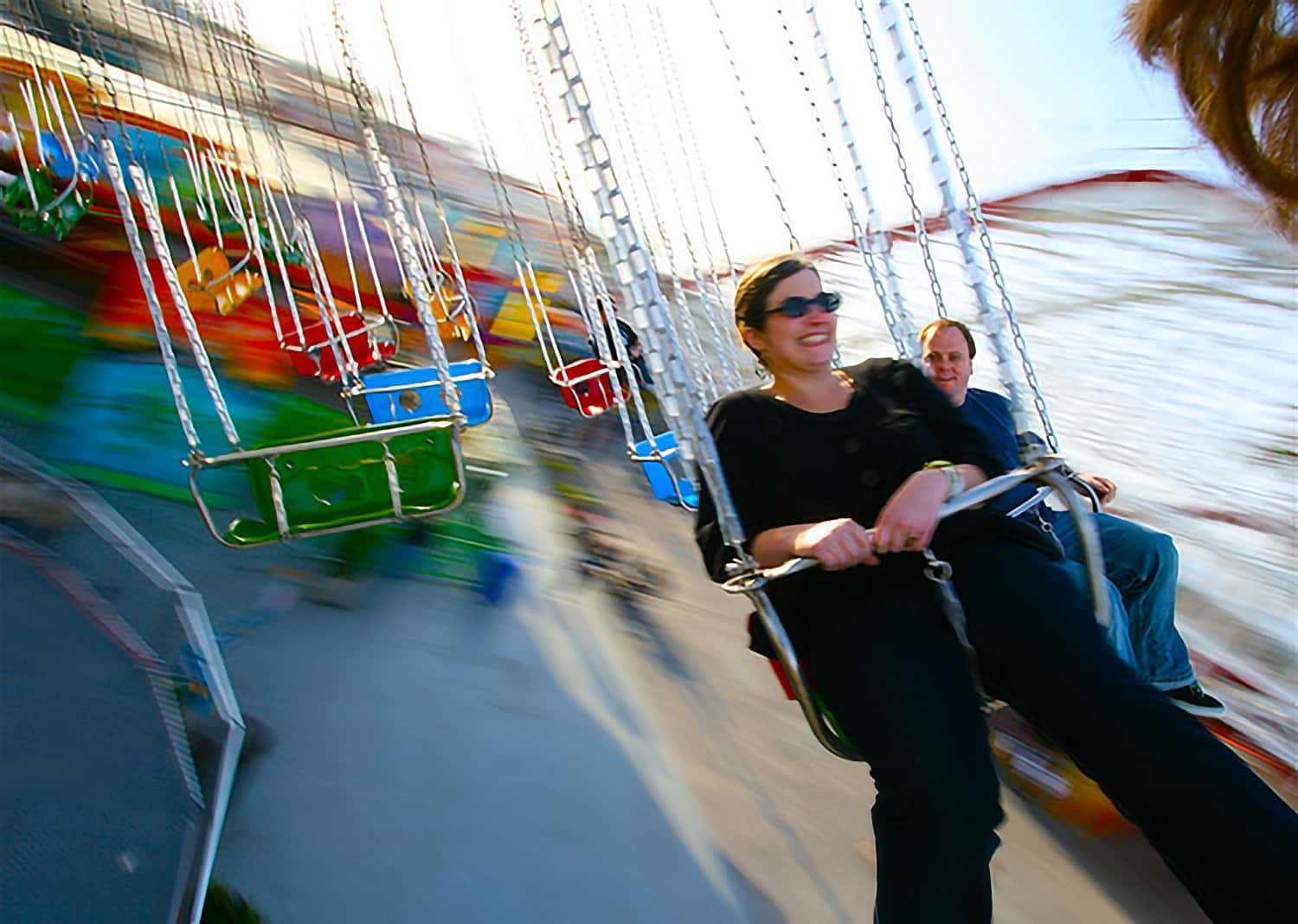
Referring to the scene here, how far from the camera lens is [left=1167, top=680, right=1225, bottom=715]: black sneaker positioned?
4.79 ft

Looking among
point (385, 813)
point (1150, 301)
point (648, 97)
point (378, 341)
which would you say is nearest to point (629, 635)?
point (385, 813)

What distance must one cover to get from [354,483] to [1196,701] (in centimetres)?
136

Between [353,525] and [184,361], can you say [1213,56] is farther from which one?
[184,361]

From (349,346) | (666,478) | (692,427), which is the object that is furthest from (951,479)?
(349,346)

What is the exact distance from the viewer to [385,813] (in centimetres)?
176

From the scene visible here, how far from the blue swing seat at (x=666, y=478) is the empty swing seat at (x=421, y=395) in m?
0.44

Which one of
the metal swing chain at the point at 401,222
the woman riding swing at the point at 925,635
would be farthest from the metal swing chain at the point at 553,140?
the woman riding swing at the point at 925,635

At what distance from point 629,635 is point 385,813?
0.78 meters

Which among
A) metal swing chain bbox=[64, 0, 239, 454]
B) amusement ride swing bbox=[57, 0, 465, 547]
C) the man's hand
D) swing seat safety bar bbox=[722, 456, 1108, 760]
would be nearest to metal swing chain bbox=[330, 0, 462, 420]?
amusement ride swing bbox=[57, 0, 465, 547]

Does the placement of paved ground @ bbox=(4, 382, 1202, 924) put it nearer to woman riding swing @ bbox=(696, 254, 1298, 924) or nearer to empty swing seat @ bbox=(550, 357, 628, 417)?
woman riding swing @ bbox=(696, 254, 1298, 924)

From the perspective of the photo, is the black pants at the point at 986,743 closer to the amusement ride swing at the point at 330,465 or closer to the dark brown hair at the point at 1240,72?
the dark brown hair at the point at 1240,72

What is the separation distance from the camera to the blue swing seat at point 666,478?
2324 mm

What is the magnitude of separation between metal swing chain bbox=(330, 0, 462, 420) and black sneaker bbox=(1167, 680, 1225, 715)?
47.1 inches

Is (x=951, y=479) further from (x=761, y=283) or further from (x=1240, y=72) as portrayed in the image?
Result: (x=1240, y=72)
